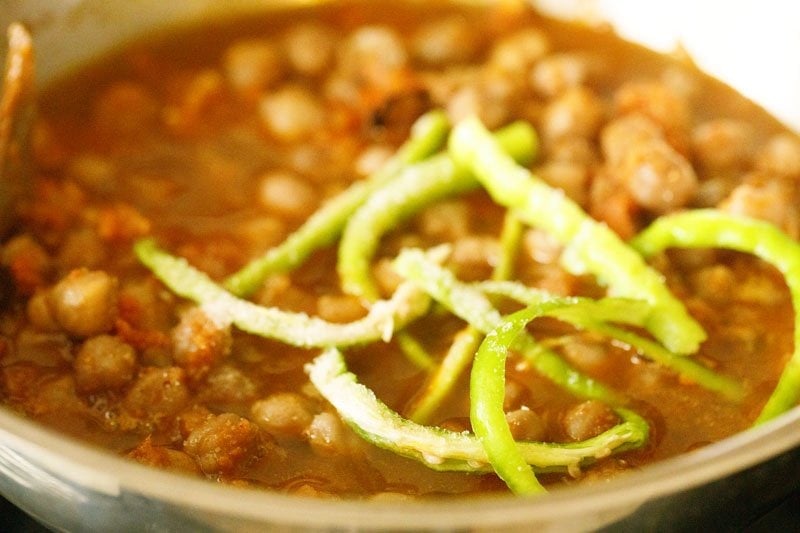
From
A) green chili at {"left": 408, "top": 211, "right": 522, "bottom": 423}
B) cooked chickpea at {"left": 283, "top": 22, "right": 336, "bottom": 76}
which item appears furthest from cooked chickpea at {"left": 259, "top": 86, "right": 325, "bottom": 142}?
green chili at {"left": 408, "top": 211, "right": 522, "bottom": 423}

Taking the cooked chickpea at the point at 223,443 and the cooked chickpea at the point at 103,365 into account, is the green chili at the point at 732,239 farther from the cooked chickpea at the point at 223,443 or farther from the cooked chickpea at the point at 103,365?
the cooked chickpea at the point at 103,365

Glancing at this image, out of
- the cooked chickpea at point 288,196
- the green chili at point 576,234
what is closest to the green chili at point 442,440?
the green chili at point 576,234

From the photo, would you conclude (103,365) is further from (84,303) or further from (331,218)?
(331,218)

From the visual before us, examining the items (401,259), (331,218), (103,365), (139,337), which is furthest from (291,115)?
(103,365)

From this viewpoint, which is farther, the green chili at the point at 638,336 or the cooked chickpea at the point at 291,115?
the cooked chickpea at the point at 291,115

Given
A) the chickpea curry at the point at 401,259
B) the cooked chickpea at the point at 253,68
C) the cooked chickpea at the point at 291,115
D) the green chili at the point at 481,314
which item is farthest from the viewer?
the cooked chickpea at the point at 253,68

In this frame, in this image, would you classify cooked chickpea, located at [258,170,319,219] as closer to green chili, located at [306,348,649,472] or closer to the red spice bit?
the red spice bit

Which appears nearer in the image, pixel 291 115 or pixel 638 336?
pixel 638 336

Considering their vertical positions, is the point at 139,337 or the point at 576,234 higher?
the point at 576,234
